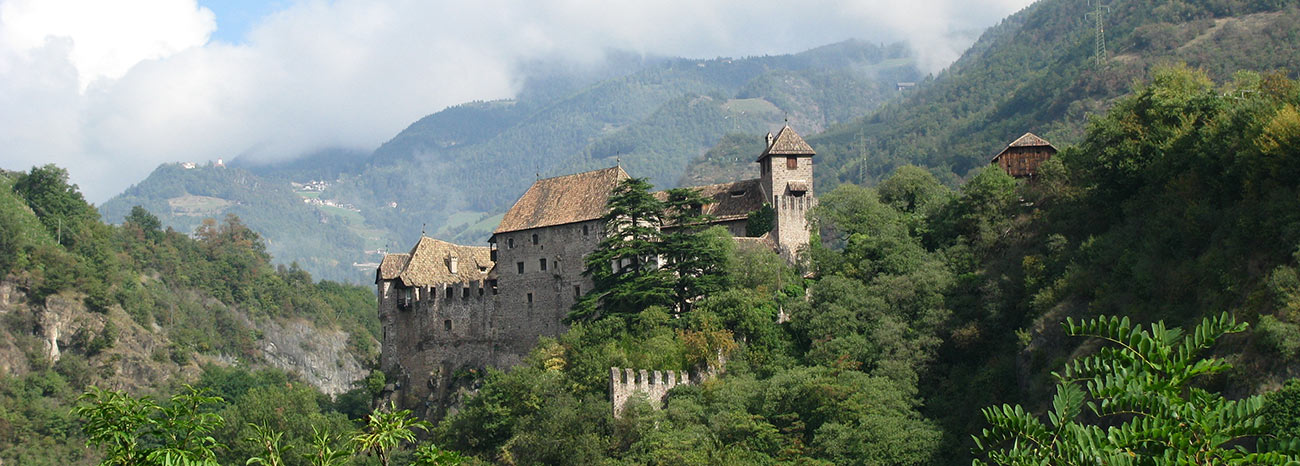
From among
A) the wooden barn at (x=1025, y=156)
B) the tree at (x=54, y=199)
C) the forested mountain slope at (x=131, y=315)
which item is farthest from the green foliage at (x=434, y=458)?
the tree at (x=54, y=199)

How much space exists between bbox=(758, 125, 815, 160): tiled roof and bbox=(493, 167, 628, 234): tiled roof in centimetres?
737

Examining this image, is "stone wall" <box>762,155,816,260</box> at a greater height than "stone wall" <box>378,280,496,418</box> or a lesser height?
greater

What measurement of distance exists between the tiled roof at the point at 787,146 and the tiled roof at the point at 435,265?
629 inches

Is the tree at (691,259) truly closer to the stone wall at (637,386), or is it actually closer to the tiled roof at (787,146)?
the stone wall at (637,386)

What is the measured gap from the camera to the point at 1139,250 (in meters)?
47.7

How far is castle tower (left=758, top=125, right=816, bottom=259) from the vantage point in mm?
66688

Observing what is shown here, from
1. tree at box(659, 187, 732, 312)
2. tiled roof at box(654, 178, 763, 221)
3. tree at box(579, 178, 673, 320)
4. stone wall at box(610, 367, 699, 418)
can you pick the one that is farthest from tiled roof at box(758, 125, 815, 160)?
stone wall at box(610, 367, 699, 418)

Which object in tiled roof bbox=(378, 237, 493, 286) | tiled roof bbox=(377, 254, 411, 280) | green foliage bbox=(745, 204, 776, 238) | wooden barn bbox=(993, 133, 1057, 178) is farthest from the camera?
tiled roof bbox=(377, 254, 411, 280)

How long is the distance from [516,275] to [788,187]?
1396 centimetres

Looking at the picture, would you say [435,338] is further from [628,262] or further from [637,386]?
[637,386]

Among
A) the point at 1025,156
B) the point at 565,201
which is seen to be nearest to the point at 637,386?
the point at 565,201

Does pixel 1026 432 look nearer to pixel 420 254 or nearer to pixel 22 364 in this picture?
pixel 420 254

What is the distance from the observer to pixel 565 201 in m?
69.2

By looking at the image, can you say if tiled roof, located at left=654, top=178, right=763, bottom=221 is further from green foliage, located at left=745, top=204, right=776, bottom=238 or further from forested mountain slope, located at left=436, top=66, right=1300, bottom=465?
forested mountain slope, located at left=436, top=66, right=1300, bottom=465
